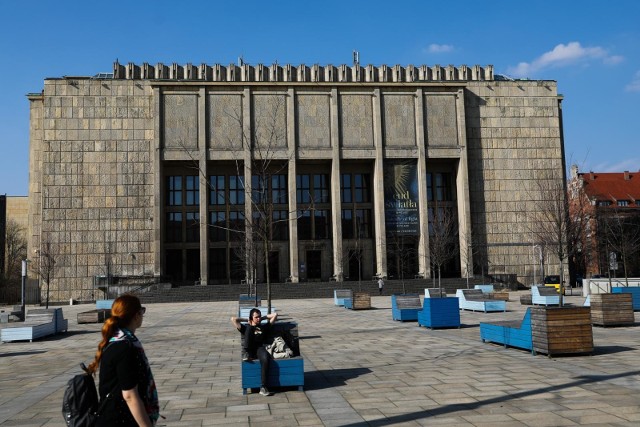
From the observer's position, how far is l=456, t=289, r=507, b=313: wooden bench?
2361 cm

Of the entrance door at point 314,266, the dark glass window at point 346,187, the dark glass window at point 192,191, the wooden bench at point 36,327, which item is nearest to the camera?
the wooden bench at point 36,327

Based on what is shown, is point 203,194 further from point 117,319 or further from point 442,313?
point 117,319

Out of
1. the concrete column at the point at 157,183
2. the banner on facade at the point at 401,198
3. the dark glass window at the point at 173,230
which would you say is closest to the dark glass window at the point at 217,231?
the dark glass window at the point at 173,230

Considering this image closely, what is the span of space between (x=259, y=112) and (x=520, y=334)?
4309 centimetres

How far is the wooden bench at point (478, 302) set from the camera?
23.6 metres

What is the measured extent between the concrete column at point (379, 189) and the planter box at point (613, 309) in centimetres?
3545

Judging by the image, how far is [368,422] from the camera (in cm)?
653

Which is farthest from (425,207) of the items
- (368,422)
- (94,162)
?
(368,422)

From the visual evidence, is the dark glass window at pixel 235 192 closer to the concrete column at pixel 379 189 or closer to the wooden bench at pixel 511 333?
the concrete column at pixel 379 189

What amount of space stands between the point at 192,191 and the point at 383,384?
158 feet

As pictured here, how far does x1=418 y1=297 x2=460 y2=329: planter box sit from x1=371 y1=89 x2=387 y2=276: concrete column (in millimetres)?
34669

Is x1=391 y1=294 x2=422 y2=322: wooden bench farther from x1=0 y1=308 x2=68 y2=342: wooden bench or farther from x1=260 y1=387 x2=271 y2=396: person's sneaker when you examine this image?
x1=260 y1=387 x2=271 y2=396: person's sneaker

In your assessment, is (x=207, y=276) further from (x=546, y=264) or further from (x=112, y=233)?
(x=546, y=264)

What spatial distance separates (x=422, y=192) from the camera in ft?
174
